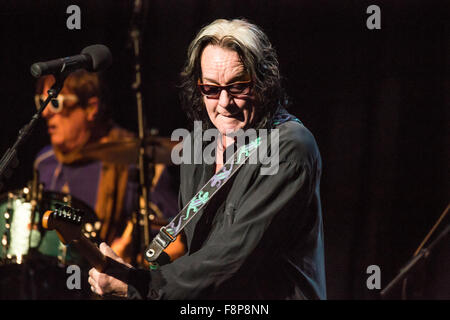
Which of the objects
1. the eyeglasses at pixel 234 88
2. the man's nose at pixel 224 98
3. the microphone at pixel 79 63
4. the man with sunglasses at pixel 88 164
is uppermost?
the microphone at pixel 79 63

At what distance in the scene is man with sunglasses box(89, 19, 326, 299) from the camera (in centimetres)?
197

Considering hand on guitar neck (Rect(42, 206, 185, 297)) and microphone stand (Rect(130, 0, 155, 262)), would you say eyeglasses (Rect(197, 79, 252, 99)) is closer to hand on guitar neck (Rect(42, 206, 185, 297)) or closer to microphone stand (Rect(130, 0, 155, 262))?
hand on guitar neck (Rect(42, 206, 185, 297))

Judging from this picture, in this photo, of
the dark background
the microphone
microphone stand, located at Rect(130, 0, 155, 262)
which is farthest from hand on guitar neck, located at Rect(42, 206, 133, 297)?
the dark background

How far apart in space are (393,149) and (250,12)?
4.81 feet

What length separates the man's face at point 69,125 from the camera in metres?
5.34

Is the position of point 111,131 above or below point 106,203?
above

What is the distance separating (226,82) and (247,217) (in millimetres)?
562

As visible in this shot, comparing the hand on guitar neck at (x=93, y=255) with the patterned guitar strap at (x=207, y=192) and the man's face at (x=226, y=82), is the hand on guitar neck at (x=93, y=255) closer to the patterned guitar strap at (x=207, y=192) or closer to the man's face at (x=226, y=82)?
the patterned guitar strap at (x=207, y=192)

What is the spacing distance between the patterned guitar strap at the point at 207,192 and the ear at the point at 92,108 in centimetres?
321

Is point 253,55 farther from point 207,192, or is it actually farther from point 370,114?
point 370,114

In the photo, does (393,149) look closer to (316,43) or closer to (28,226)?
(316,43)

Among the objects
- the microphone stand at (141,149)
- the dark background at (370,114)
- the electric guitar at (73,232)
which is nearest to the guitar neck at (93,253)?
the electric guitar at (73,232)
